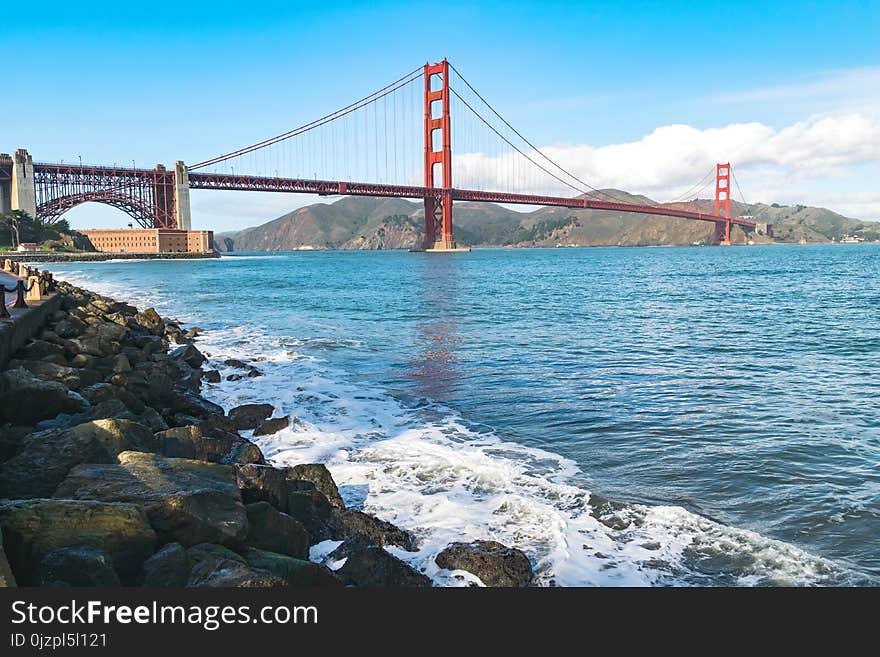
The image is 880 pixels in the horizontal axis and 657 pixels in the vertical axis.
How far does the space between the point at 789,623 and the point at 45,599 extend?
302 centimetres

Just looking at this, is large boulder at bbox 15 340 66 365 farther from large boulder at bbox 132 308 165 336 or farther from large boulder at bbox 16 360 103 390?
large boulder at bbox 132 308 165 336

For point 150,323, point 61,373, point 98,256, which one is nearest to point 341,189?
point 98,256

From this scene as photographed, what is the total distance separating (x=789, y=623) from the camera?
286cm

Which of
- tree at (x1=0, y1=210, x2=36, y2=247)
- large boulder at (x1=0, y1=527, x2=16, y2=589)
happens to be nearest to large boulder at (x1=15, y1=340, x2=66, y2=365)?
large boulder at (x1=0, y1=527, x2=16, y2=589)

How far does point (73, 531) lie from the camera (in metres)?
3.40

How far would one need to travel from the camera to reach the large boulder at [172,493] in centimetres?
382

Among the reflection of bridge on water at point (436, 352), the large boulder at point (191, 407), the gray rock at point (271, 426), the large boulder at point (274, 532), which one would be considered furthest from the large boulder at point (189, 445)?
the reflection of bridge on water at point (436, 352)

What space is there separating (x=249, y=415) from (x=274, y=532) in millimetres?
4538

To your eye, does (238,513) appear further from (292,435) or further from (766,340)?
(766,340)

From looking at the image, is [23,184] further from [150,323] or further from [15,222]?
[150,323]

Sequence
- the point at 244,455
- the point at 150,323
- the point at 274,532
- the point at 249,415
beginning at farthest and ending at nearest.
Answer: the point at 150,323, the point at 249,415, the point at 244,455, the point at 274,532

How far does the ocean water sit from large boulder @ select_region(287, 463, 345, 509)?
1.29 feet

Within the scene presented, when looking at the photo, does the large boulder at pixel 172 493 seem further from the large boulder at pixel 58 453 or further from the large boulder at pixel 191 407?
the large boulder at pixel 191 407

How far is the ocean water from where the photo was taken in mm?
5059
